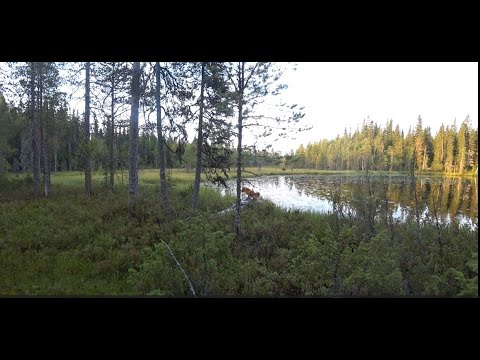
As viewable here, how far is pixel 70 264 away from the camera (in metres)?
4.57

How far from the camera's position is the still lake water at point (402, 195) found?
5.37 metres

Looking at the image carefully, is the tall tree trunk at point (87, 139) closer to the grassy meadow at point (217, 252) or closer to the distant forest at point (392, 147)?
the grassy meadow at point (217, 252)

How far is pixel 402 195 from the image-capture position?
638 centimetres

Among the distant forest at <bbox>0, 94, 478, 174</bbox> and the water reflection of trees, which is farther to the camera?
the distant forest at <bbox>0, 94, 478, 174</bbox>

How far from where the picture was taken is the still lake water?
537cm

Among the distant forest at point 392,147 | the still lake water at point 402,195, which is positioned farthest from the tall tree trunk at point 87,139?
the distant forest at point 392,147

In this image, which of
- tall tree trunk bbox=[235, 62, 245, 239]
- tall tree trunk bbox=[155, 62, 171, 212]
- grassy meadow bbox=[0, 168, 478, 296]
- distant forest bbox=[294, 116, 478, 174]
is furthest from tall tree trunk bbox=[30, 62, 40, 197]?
distant forest bbox=[294, 116, 478, 174]

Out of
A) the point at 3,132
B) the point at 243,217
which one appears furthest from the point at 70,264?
the point at 3,132

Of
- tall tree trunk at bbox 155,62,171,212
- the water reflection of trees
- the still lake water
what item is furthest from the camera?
tall tree trunk at bbox 155,62,171,212

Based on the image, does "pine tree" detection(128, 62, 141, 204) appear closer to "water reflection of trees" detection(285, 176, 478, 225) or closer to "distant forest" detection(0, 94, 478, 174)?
"distant forest" detection(0, 94, 478, 174)

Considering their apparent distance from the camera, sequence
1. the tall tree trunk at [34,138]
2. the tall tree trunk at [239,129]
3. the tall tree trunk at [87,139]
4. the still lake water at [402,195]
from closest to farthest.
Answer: the still lake water at [402,195], the tall tree trunk at [239,129], the tall tree trunk at [87,139], the tall tree trunk at [34,138]

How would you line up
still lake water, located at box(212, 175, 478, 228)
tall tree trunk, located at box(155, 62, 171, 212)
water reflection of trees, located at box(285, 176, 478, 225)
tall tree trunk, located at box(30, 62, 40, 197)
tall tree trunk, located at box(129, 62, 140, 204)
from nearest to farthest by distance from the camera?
water reflection of trees, located at box(285, 176, 478, 225), still lake water, located at box(212, 175, 478, 228), tall tree trunk, located at box(155, 62, 171, 212), tall tree trunk, located at box(129, 62, 140, 204), tall tree trunk, located at box(30, 62, 40, 197)
